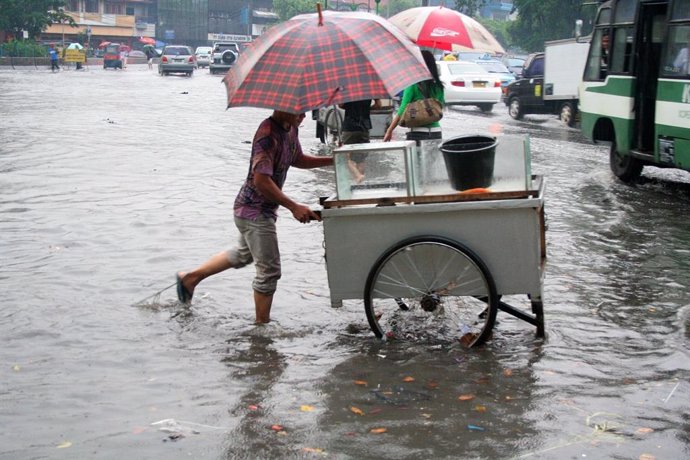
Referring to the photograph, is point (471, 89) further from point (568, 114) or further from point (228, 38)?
point (228, 38)

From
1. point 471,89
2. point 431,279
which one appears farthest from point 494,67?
point 431,279

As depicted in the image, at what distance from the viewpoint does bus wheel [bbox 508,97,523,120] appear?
2542 cm

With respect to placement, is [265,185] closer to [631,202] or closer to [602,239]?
[602,239]

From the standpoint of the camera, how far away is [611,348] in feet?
19.9

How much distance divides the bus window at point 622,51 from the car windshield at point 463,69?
1477 centimetres

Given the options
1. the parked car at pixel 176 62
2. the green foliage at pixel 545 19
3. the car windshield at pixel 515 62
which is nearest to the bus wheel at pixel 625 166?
the car windshield at pixel 515 62

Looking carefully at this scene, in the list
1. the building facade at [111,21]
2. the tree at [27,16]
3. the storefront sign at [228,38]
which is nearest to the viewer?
the tree at [27,16]

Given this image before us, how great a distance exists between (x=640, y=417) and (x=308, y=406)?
1763mm

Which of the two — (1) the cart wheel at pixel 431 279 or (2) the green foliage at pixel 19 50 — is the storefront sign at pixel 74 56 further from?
(1) the cart wheel at pixel 431 279

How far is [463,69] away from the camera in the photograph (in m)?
28.5

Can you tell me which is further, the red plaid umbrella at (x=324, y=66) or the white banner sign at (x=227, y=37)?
the white banner sign at (x=227, y=37)

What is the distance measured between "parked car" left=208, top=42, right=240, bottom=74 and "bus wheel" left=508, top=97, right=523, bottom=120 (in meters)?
28.6

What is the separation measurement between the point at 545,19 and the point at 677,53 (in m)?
37.6

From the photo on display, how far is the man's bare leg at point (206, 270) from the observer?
6.71 m
